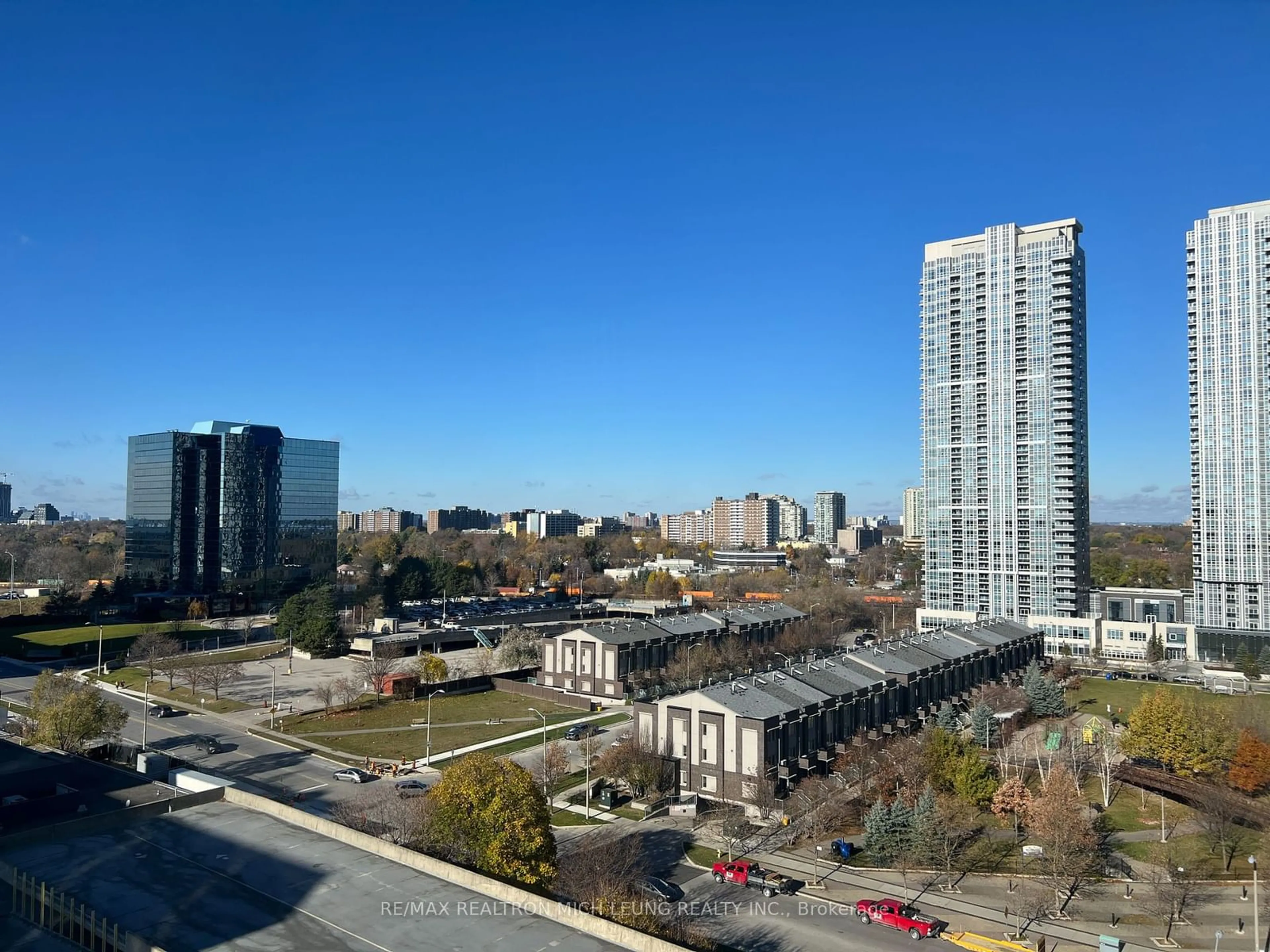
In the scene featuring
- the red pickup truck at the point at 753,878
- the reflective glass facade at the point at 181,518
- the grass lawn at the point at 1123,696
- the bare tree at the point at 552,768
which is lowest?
the grass lawn at the point at 1123,696

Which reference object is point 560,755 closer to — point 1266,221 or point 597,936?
point 597,936

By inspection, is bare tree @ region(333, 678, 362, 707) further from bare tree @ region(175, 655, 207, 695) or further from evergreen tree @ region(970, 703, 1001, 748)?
evergreen tree @ region(970, 703, 1001, 748)

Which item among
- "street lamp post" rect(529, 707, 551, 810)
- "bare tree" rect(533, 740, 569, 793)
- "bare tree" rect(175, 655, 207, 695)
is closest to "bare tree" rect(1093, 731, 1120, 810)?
"bare tree" rect(533, 740, 569, 793)

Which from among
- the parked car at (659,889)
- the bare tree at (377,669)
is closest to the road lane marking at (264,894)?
the parked car at (659,889)

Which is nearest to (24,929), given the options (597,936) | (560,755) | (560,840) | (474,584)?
(597,936)

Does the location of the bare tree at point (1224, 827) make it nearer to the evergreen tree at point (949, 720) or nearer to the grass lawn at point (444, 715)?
the evergreen tree at point (949, 720)

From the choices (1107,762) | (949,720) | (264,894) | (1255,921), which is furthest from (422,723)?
(1255,921)
